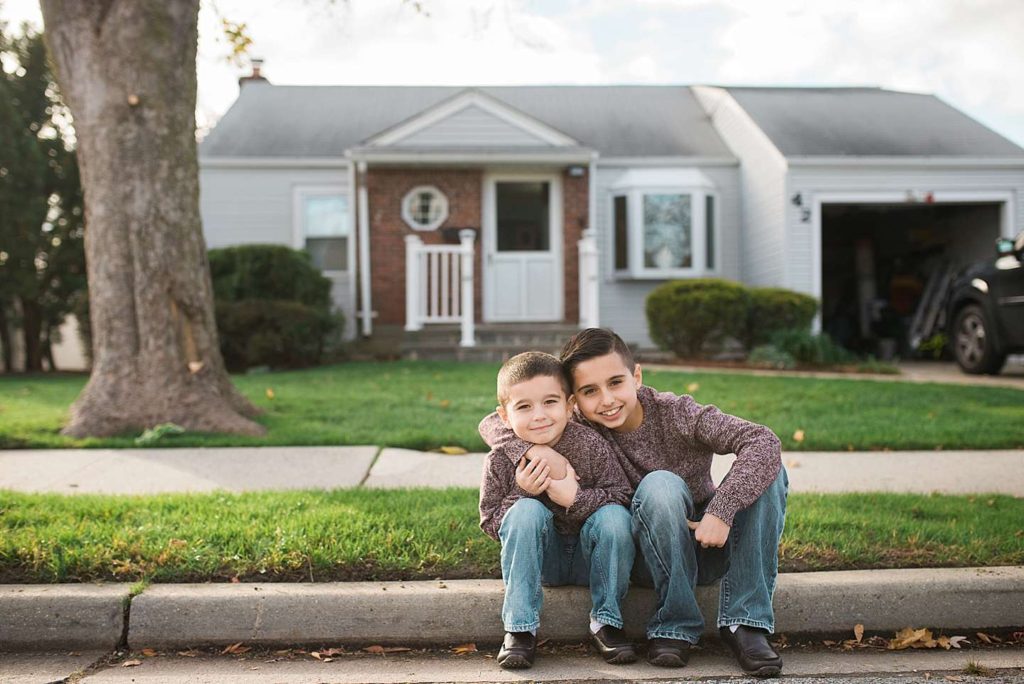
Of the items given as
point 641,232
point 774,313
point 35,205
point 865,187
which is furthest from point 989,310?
point 35,205

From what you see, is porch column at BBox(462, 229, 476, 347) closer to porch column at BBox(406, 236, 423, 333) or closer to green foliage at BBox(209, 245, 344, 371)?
porch column at BBox(406, 236, 423, 333)

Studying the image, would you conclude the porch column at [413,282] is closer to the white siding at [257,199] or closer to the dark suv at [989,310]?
the white siding at [257,199]

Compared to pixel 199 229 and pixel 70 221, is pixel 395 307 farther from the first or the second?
pixel 199 229

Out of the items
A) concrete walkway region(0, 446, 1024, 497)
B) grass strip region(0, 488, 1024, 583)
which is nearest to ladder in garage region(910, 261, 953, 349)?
concrete walkway region(0, 446, 1024, 497)

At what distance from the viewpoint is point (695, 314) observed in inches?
447

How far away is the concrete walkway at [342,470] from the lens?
478cm

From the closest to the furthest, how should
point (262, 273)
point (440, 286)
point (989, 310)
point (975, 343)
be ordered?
point (989, 310) < point (975, 343) < point (262, 273) < point (440, 286)

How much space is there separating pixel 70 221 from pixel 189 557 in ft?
40.2

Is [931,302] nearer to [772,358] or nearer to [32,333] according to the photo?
[772,358]

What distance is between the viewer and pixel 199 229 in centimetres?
655

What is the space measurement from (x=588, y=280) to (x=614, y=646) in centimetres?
969

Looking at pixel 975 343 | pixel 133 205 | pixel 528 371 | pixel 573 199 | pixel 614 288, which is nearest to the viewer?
pixel 528 371

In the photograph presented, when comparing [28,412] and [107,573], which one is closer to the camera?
[107,573]

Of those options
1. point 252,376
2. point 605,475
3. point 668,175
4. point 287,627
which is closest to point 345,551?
point 287,627
